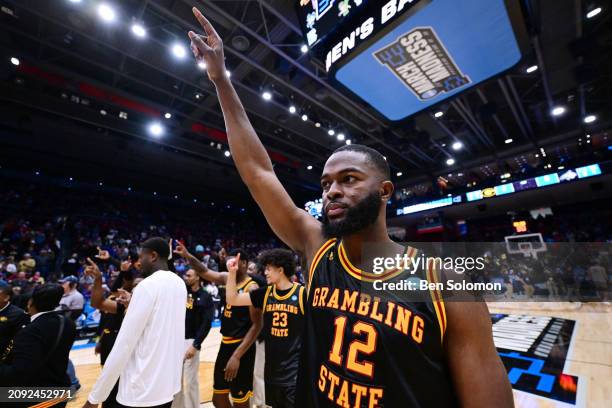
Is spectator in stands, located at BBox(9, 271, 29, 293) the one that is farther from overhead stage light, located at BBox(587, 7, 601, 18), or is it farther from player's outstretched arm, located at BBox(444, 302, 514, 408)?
overhead stage light, located at BBox(587, 7, 601, 18)

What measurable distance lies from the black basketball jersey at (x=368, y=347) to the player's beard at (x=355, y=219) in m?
0.16

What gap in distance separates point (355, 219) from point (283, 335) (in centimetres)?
219

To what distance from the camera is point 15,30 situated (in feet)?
26.0

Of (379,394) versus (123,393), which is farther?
(123,393)

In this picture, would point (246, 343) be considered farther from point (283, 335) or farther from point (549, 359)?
point (549, 359)

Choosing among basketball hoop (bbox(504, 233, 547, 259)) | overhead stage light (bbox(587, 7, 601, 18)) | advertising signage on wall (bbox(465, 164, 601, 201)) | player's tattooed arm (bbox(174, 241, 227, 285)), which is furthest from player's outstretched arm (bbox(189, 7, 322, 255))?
advertising signage on wall (bbox(465, 164, 601, 201))

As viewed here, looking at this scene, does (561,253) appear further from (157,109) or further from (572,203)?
(157,109)

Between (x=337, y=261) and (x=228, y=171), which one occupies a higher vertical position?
(x=228, y=171)

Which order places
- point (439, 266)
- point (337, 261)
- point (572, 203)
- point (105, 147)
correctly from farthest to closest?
point (572, 203)
point (105, 147)
point (337, 261)
point (439, 266)

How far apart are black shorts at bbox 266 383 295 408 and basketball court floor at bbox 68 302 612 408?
177 centimetres

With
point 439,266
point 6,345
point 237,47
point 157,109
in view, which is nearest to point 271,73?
point 237,47

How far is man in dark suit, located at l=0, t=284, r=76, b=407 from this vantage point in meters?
2.18

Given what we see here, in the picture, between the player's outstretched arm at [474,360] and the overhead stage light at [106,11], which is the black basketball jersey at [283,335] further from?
the overhead stage light at [106,11]

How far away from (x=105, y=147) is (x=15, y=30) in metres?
6.35
